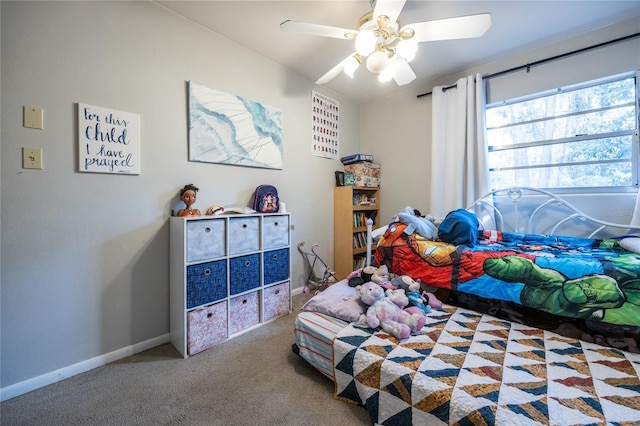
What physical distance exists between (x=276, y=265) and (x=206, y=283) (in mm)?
619

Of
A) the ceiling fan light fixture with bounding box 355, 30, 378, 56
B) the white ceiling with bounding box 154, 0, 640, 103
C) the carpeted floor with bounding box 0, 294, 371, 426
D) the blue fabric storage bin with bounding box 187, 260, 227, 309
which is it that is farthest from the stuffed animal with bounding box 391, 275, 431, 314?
the white ceiling with bounding box 154, 0, 640, 103

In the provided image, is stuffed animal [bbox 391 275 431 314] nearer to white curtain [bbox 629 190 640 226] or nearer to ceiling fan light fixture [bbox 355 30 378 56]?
ceiling fan light fixture [bbox 355 30 378 56]

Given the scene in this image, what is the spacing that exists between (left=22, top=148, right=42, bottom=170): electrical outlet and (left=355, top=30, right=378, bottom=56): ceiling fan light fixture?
1.87 m

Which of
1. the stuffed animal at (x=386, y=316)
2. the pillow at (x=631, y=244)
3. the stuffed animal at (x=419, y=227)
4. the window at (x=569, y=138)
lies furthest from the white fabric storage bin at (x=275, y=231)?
the pillow at (x=631, y=244)

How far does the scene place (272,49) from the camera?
224cm

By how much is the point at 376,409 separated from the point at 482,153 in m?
2.43

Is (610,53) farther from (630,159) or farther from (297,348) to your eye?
(297,348)

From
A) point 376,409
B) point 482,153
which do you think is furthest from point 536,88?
point 376,409

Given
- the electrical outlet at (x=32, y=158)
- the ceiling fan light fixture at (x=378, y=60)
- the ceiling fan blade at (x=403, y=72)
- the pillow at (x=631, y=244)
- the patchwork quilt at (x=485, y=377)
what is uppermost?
the ceiling fan blade at (x=403, y=72)

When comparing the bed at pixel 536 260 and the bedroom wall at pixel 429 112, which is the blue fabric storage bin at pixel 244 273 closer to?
the bed at pixel 536 260

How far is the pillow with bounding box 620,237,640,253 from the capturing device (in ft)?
4.97

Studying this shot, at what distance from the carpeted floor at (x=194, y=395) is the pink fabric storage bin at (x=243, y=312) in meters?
0.25

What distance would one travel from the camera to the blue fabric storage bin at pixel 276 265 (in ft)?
6.85

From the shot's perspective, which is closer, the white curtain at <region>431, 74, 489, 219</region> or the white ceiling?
the white ceiling
